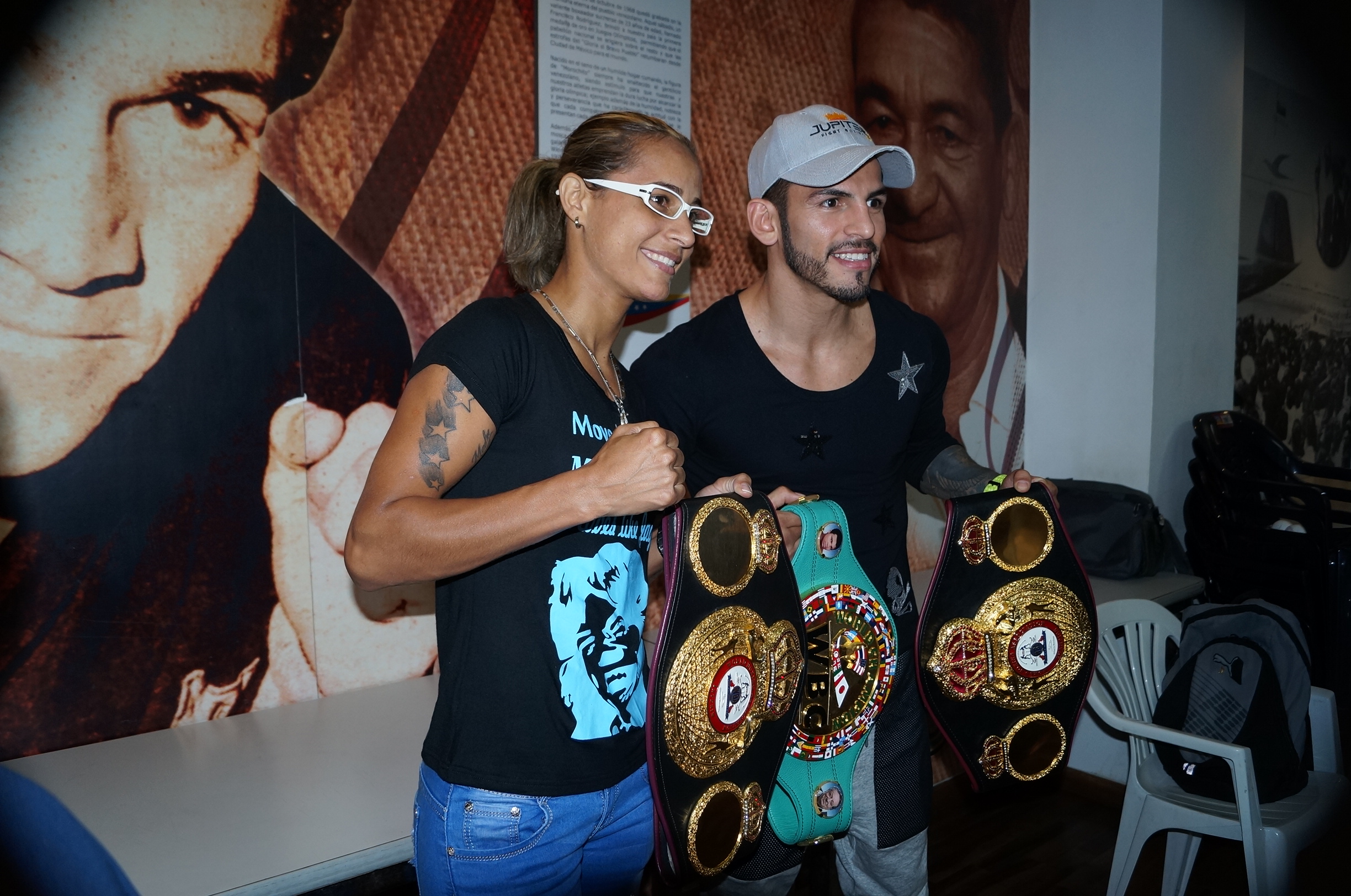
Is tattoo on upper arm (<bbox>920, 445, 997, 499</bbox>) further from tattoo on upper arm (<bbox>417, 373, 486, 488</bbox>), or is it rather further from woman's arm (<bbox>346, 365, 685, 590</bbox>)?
tattoo on upper arm (<bbox>417, 373, 486, 488</bbox>)

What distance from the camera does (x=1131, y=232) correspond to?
11.3 ft

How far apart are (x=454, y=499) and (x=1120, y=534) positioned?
274cm

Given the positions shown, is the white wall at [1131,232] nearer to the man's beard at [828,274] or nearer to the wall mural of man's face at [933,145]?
the wall mural of man's face at [933,145]

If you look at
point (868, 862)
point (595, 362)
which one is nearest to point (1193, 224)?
point (868, 862)

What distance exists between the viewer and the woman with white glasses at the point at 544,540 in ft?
3.23

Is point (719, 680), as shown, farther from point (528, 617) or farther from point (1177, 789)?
point (1177, 789)

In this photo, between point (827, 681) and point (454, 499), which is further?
point (827, 681)

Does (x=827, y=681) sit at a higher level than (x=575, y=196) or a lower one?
lower

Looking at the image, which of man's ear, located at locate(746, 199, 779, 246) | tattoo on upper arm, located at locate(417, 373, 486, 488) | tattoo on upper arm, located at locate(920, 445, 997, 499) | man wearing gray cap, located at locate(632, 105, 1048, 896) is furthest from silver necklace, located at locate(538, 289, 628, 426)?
tattoo on upper arm, located at locate(920, 445, 997, 499)

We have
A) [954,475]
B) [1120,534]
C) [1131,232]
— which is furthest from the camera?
[1131,232]

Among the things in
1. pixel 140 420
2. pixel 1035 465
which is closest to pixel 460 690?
pixel 140 420

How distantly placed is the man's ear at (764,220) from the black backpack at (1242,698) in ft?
5.09

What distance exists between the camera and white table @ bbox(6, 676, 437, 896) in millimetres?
1283

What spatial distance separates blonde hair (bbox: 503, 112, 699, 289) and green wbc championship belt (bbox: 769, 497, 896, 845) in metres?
0.55
